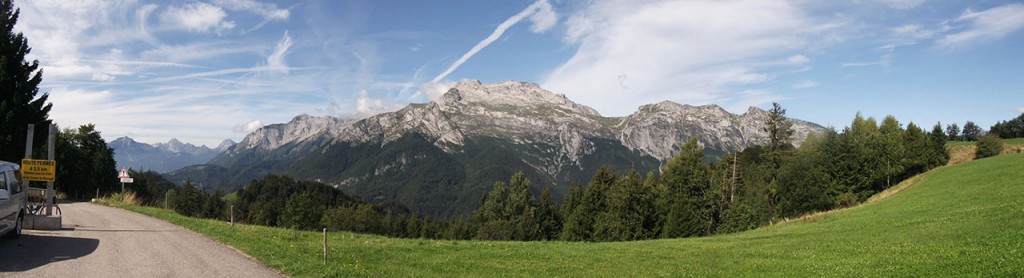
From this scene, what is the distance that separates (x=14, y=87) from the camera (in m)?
38.3

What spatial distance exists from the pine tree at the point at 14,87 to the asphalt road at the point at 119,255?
23.0 m

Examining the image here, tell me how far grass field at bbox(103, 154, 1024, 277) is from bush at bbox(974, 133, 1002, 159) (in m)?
65.7

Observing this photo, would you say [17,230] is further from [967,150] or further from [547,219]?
[967,150]

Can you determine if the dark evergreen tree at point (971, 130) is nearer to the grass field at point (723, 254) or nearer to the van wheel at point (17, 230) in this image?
the grass field at point (723, 254)

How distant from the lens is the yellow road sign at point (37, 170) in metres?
23.8

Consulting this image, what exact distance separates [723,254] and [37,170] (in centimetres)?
3502

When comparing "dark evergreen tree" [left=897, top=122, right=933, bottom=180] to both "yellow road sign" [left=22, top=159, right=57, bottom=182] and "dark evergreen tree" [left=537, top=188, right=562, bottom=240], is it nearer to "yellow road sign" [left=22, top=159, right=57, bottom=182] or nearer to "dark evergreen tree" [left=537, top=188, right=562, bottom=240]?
"dark evergreen tree" [left=537, top=188, right=562, bottom=240]

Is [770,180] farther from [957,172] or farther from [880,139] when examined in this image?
[957,172]

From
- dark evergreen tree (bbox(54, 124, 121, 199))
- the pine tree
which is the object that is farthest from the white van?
dark evergreen tree (bbox(54, 124, 121, 199))

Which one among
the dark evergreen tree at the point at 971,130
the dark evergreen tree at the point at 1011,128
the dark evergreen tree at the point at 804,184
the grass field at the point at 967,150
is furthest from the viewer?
the dark evergreen tree at the point at 971,130

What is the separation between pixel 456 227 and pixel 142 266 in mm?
104886

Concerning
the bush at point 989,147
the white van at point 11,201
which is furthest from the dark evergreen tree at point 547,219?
the white van at point 11,201

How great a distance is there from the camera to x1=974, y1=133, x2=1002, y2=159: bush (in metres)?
80.6

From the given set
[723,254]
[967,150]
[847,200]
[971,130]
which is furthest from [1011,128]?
[723,254]
